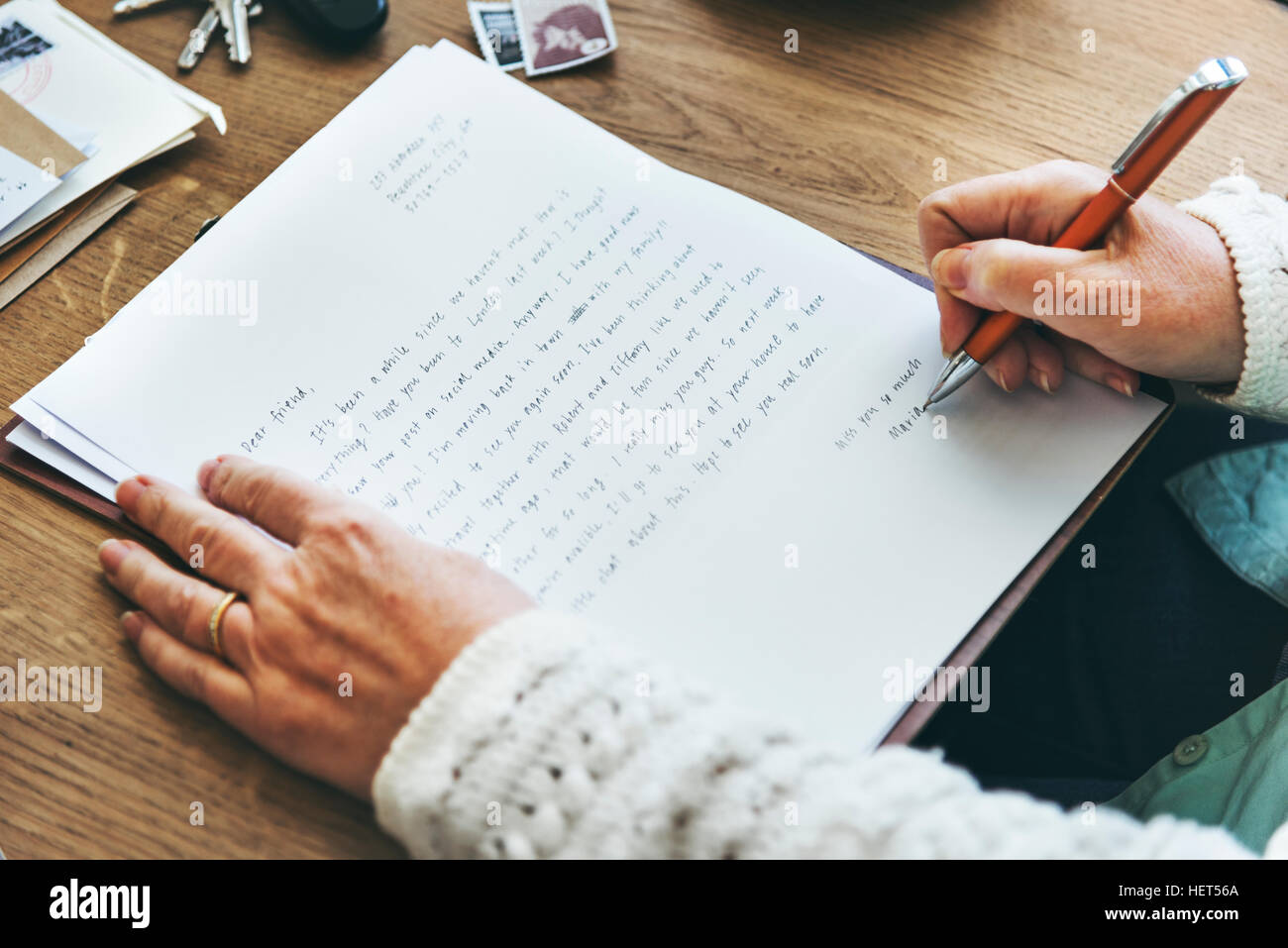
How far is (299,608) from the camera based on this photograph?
0.50 metres

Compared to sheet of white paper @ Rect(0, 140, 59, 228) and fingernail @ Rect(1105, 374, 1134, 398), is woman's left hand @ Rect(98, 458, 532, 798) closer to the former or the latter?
sheet of white paper @ Rect(0, 140, 59, 228)

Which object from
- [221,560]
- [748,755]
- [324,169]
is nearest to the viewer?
[748,755]

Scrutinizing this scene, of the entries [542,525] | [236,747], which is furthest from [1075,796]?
[236,747]

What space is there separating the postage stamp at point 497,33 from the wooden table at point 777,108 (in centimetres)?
2

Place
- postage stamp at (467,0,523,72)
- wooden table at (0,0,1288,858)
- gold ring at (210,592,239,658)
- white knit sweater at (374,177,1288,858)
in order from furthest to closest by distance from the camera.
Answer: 1. postage stamp at (467,0,523,72)
2. wooden table at (0,0,1288,858)
3. gold ring at (210,592,239,658)
4. white knit sweater at (374,177,1288,858)

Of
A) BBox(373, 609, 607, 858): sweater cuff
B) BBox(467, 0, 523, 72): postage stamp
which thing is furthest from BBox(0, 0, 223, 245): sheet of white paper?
BBox(373, 609, 607, 858): sweater cuff

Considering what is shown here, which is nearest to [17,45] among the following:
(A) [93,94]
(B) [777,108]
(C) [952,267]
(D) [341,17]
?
(A) [93,94]

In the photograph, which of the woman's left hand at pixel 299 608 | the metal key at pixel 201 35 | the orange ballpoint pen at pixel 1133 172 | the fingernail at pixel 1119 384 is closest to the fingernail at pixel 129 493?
the woman's left hand at pixel 299 608

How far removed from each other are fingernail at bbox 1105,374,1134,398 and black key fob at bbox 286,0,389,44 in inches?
25.2

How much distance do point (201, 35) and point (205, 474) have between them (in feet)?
1.36

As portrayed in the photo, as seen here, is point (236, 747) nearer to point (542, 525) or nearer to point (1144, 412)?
point (542, 525)

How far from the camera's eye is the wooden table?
62 cm

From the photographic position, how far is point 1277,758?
57 cm
